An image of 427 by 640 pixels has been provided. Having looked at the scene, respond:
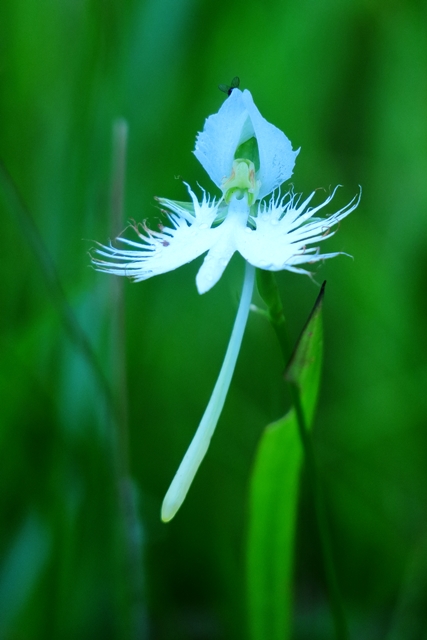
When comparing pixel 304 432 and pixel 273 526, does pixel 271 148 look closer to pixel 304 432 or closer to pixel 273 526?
pixel 304 432

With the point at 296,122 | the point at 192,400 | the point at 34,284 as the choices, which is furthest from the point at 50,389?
the point at 296,122

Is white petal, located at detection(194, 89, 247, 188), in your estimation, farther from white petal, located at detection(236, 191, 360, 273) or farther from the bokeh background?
the bokeh background

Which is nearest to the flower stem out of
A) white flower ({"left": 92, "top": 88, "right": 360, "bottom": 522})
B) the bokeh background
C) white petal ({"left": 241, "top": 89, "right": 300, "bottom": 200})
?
white flower ({"left": 92, "top": 88, "right": 360, "bottom": 522})

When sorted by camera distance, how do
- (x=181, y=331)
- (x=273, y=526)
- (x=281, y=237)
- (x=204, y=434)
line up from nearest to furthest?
(x=204, y=434), (x=281, y=237), (x=273, y=526), (x=181, y=331)

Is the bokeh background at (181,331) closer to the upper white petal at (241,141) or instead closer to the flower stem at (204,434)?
the upper white petal at (241,141)

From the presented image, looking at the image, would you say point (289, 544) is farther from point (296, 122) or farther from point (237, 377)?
point (296, 122)

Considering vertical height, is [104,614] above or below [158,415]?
below

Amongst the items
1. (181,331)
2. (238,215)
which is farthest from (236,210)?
(181,331)
